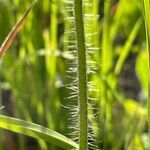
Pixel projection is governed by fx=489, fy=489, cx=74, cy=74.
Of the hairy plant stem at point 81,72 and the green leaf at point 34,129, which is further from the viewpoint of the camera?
the green leaf at point 34,129

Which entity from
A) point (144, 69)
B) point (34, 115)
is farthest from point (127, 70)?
point (34, 115)

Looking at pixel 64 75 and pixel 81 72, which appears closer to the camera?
pixel 81 72

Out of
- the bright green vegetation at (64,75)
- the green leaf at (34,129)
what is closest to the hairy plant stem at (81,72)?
the green leaf at (34,129)

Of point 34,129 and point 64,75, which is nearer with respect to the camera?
point 34,129

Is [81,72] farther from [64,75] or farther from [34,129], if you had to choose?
[64,75]

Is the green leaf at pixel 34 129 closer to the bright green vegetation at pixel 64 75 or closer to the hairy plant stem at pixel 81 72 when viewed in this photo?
the hairy plant stem at pixel 81 72

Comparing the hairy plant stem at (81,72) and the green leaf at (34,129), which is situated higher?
the hairy plant stem at (81,72)

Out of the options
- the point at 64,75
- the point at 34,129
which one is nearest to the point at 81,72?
the point at 34,129

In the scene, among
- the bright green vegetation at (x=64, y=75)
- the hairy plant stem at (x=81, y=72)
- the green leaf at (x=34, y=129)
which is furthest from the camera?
the bright green vegetation at (x=64, y=75)

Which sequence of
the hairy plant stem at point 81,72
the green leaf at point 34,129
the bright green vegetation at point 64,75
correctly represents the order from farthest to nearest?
the bright green vegetation at point 64,75, the green leaf at point 34,129, the hairy plant stem at point 81,72
